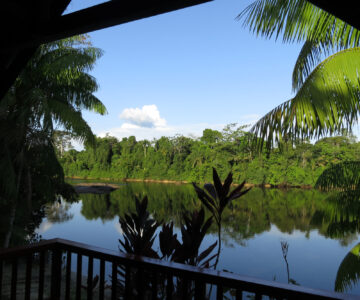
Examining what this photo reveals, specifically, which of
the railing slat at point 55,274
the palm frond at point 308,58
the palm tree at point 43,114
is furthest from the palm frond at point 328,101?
the palm tree at point 43,114

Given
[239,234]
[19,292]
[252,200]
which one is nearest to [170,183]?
[252,200]

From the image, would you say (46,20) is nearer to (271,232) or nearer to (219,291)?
(219,291)

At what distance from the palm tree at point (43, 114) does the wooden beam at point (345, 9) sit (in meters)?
5.07

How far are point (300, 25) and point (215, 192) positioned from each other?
1.86 metres

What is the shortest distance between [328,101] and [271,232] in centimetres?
1181

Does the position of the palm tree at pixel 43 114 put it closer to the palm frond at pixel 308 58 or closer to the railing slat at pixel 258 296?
the palm frond at pixel 308 58

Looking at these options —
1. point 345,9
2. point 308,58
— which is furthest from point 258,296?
point 308,58

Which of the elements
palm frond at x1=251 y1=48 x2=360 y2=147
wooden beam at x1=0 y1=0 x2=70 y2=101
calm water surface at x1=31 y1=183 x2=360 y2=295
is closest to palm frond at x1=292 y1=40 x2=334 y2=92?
palm frond at x1=251 y1=48 x2=360 y2=147

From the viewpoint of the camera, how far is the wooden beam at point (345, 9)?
81cm

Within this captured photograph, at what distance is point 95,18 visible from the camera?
4.51 feet

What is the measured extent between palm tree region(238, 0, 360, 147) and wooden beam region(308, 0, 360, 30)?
205cm

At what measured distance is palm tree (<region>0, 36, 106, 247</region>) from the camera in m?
5.15

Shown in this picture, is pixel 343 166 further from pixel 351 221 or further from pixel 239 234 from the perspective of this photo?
pixel 239 234

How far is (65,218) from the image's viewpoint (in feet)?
50.8
